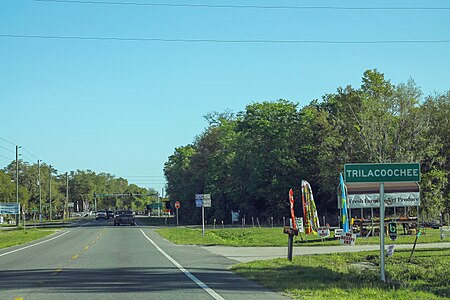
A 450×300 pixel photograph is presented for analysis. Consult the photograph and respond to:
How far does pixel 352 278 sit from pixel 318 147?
5432 centimetres

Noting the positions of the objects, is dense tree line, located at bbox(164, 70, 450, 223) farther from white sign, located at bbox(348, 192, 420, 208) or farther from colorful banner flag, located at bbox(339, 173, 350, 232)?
colorful banner flag, located at bbox(339, 173, 350, 232)

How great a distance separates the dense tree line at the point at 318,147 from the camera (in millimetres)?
57250

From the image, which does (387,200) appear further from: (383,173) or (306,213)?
(383,173)

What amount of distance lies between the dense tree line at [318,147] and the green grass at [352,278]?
33.9 m

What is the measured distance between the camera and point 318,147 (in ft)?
231

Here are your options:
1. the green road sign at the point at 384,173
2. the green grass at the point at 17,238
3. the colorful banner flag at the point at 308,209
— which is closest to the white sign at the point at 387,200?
the colorful banner flag at the point at 308,209

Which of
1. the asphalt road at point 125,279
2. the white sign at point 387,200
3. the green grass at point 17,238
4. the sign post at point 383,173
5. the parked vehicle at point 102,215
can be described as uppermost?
the sign post at point 383,173

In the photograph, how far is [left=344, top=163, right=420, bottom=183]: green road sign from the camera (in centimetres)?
1554

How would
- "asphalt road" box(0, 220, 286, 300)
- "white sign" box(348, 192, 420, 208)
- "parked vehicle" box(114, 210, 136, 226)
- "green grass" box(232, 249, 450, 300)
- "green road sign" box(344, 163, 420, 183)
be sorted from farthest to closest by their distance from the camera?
"parked vehicle" box(114, 210, 136, 226) < "white sign" box(348, 192, 420, 208) < "green road sign" box(344, 163, 420, 183) < "asphalt road" box(0, 220, 286, 300) < "green grass" box(232, 249, 450, 300)

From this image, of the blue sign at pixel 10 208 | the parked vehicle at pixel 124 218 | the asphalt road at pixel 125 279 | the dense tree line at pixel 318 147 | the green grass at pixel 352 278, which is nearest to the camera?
the green grass at pixel 352 278

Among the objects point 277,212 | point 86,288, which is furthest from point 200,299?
point 277,212

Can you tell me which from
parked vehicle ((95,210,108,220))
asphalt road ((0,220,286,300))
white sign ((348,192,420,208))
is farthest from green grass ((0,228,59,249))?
parked vehicle ((95,210,108,220))

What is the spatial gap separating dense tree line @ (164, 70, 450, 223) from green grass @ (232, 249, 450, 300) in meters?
33.9

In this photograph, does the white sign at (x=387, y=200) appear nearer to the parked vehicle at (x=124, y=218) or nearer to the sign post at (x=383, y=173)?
the sign post at (x=383, y=173)
